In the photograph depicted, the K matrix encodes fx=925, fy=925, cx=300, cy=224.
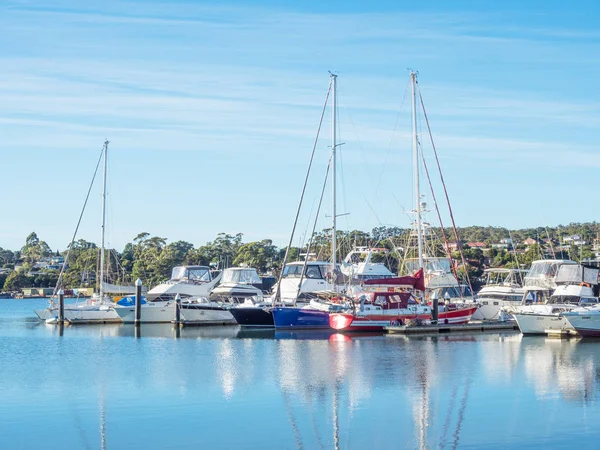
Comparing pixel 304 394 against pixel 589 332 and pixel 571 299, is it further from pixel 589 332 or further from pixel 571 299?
pixel 571 299

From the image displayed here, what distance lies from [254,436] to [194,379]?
38.3 feet

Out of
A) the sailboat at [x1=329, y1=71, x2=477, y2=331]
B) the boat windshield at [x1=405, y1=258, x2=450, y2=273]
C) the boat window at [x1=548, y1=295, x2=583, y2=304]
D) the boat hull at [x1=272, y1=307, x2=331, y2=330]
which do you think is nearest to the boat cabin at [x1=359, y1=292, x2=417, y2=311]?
the sailboat at [x1=329, y1=71, x2=477, y2=331]

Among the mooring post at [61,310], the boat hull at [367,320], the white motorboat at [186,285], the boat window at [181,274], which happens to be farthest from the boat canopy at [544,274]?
the mooring post at [61,310]

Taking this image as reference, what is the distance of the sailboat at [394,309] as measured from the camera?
59438 millimetres

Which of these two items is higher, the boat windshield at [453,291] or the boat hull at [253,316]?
the boat windshield at [453,291]

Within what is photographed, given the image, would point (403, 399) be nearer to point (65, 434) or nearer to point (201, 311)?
point (65, 434)

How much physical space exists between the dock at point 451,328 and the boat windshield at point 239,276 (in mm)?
21759

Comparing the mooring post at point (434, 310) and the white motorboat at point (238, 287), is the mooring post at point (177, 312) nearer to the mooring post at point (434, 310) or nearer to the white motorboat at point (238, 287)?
the white motorboat at point (238, 287)

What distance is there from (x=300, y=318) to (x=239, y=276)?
18.2 m

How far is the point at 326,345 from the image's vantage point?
5212cm

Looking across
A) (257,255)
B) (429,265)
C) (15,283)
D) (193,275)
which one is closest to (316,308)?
(429,265)

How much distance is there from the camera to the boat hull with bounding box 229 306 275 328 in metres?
66.1

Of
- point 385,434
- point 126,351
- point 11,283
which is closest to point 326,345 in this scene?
point 126,351

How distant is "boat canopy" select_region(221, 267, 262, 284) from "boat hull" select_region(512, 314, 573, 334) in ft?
92.9
